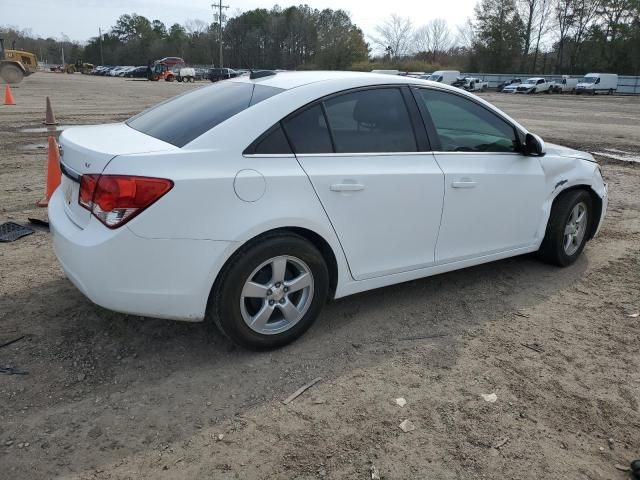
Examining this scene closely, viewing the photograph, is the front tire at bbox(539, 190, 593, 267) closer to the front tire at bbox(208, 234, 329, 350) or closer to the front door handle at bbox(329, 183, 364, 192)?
the front door handle at bbox(329, 183, 364, 192)

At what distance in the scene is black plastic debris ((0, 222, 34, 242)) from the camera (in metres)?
5.24

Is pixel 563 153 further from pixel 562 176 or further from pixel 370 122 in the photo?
pixel 370 122

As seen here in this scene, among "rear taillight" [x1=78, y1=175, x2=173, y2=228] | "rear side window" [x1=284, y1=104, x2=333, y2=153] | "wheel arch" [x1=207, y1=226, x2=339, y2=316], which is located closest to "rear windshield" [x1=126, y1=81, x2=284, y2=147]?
"rear side window" [x1=284, y1=104, x2=333, y2=153]

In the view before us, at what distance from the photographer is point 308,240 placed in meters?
3.34

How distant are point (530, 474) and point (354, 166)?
1945 mm

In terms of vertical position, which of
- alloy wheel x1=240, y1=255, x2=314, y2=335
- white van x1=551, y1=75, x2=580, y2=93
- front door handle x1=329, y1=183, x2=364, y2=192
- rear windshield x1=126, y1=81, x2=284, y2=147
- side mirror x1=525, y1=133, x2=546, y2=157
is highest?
white van x1=551, y1=75, x2=580, y2=93

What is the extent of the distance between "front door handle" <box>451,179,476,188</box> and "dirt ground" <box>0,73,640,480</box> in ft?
3.01

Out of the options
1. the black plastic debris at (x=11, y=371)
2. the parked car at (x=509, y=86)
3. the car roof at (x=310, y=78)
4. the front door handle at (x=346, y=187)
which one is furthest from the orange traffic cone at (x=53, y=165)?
the parked car at (x=509, y=86)

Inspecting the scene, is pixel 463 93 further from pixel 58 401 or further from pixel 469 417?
pixel 58 401

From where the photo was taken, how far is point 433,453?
2.57m

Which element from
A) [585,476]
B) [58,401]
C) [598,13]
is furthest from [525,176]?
[598,13]

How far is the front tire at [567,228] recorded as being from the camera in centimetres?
475

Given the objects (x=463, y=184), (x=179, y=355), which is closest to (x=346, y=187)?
(x=463, y=184)

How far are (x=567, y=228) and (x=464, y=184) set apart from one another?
1.53 metres
